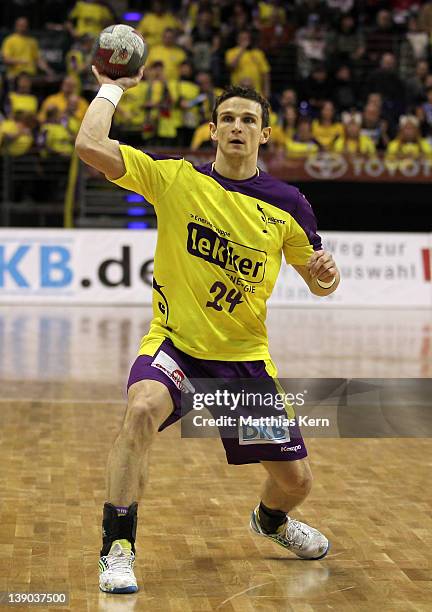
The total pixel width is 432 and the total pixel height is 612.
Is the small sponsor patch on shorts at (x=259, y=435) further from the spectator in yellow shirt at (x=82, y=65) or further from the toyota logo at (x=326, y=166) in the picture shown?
the spectator in yellow shirt at (x=82, y=65)

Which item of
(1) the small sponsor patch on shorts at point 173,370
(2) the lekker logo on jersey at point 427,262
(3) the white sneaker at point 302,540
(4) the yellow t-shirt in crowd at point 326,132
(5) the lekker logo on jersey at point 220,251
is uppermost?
(4) the yellow t-shirt in crowd at point 326,132

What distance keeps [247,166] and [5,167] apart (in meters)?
15.0

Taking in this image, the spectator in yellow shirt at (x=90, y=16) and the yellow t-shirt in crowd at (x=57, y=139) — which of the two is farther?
the spectator in yellow shirt at (x=90, y=16)

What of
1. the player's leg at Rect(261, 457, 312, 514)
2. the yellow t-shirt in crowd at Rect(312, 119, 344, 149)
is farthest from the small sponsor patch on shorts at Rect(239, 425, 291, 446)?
the yellow t-shirt in crowd at Rect(312, 119, 344, 149)

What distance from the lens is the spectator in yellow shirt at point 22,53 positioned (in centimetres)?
2250

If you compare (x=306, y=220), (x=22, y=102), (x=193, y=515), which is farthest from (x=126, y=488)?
(x=22, y=102)

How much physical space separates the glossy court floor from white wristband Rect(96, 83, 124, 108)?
236 cm

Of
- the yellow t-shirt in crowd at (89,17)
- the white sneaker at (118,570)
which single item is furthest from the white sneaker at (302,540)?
the yellow t-shirt in crowd at (89,17)

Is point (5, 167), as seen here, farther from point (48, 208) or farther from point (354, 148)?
point (354, 148)

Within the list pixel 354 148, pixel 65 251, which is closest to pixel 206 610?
pixel 65 251

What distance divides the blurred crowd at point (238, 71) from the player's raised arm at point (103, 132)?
1439cm

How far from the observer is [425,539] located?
20.7ft

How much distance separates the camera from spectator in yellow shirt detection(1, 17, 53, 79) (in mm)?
22500

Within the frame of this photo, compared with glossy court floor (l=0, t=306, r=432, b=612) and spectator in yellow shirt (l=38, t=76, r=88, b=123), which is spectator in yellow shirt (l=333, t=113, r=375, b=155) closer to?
spectator in yellow shirt (l=38, t=76, r=88, b=123)
